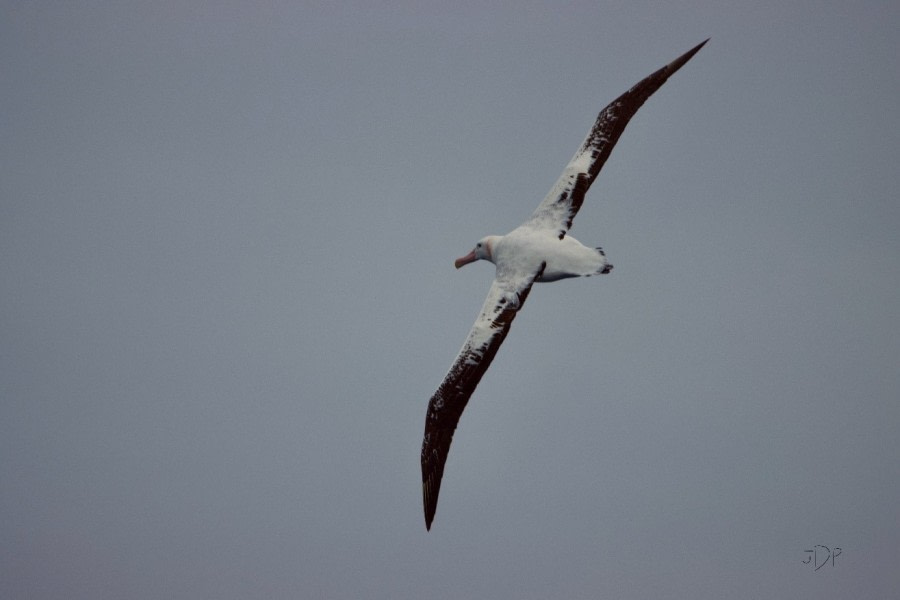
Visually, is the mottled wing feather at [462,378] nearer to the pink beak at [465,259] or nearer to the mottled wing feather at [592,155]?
the mottled wing feather at [592,155]

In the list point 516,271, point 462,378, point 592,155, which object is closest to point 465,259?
point 516,271

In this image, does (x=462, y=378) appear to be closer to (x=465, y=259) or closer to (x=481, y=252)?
(x=481, y=252)

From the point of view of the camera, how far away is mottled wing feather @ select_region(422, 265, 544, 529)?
18.0 meters

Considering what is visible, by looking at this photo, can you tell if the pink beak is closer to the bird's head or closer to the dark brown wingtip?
the bird's head

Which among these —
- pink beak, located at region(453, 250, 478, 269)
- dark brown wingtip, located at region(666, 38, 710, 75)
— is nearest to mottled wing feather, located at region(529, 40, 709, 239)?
dark brown wingtip, located at region(666, 38, 710, 75)

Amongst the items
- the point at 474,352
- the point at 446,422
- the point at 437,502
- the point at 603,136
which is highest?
the point at 603,136

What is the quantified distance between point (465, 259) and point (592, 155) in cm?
358

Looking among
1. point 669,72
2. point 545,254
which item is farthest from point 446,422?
point 669,72

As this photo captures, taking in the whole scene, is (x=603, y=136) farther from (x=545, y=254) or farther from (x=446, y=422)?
(x=446, y=422)

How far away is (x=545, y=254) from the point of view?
18.5 metres

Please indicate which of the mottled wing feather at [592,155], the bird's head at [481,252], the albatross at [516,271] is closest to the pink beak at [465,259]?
the bird's head at [481,252]

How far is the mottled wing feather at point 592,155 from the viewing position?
19.1 metres

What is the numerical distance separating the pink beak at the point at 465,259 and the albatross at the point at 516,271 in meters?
1.38

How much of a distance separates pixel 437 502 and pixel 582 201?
6.21m
